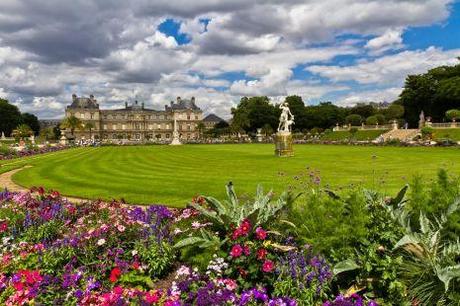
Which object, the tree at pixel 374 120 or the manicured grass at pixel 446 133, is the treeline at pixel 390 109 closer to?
the tree at pixel 374 120

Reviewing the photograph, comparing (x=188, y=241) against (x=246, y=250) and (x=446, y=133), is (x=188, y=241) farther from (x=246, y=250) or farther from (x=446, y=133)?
(x=446, y=133)

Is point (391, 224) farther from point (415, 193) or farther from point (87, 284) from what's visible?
point (87, 284)

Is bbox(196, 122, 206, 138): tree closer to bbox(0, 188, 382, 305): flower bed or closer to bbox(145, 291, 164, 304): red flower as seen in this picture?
bbox(0, 188, 382, 305): flower bed

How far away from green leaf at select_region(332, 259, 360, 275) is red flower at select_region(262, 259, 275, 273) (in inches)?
34.0

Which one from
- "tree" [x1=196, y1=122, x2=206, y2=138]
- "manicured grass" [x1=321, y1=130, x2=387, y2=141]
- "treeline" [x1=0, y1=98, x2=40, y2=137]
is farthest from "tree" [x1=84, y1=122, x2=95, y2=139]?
"manicured grass" [x1=321, y1=130, x2=387, y2=141]

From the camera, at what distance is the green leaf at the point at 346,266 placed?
18.5 ft

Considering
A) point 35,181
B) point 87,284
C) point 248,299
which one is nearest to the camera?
point 248,299

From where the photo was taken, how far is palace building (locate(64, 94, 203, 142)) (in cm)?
17462

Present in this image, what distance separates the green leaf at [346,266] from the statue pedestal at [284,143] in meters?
28.1

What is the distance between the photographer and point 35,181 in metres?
21.4

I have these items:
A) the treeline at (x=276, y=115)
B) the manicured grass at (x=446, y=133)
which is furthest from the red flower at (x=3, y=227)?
the treeline at (x=276, y=115)

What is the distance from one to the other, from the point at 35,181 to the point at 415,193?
19.4m

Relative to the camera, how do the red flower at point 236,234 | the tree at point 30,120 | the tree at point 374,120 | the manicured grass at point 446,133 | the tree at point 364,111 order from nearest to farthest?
the red flower at point 236,234 → the manicured grass at point 446,133 → the tree at point 374,120 → the tree at point 364,111 → the tree at point 30,120

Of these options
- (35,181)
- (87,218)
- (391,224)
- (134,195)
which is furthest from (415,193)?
(35,181)
